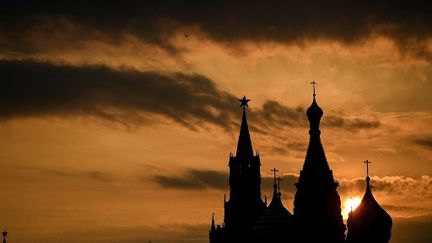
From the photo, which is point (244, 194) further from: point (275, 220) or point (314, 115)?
point (314, 115)

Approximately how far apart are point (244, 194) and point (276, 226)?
13.5 m

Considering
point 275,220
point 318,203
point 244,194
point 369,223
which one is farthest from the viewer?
point 244,194

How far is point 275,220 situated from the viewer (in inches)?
3939

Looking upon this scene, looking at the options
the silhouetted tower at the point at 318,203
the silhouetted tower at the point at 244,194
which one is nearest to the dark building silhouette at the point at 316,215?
the silhouetted tower at the point at 318,203

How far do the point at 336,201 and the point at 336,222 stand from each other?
2276mm

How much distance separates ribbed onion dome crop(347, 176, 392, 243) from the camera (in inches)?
3712

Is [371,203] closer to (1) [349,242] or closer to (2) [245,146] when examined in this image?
(1) [349,242]

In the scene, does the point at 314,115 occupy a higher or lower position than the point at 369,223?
higher

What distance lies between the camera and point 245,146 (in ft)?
373

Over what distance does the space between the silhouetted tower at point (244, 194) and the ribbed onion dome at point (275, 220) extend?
9.96 m

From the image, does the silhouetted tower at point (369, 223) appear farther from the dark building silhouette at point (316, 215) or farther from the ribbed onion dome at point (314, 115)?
the ribbed onion dome at point (314, 115)

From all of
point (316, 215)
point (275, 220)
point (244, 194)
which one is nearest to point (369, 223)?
point (316, 215)

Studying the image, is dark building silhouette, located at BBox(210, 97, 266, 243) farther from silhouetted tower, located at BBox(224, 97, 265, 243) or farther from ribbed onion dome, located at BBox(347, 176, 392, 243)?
ribbed onion dome, located at BBox(347, 176, 392, 243)

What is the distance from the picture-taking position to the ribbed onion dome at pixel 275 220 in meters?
99.3
